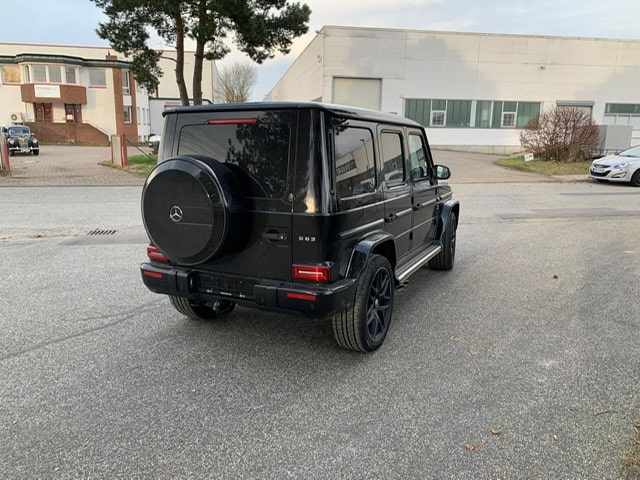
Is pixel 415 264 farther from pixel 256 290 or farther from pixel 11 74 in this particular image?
pixel 11 74

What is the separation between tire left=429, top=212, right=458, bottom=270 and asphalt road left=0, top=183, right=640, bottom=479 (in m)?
0.15

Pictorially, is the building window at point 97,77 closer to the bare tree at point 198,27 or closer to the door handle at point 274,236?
the bare tree at point 198,27

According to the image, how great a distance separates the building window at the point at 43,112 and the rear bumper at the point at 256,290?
48118 mm

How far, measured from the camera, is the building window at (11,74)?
44.2 m

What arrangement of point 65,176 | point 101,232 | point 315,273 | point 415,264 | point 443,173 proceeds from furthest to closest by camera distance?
point 65,176 < point 101,232 < point 443,173 < point 415,264 < point 315,273

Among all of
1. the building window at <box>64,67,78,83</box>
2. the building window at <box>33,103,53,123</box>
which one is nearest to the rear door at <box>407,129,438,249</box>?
the building window at <box>64,67,78,83</box>

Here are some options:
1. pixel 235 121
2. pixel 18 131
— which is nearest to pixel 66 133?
pixel 18 131

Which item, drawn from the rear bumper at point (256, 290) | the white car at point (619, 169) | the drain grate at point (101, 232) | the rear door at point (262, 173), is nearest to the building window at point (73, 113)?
the drain grate at point (101, 232)

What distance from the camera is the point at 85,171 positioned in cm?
1967

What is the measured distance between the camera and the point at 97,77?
1772 inches

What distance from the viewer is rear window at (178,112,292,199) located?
10.9 feet

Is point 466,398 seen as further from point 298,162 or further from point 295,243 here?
point 298,162

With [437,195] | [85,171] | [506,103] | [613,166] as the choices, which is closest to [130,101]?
[85,171]

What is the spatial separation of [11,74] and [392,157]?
51.9 meters
